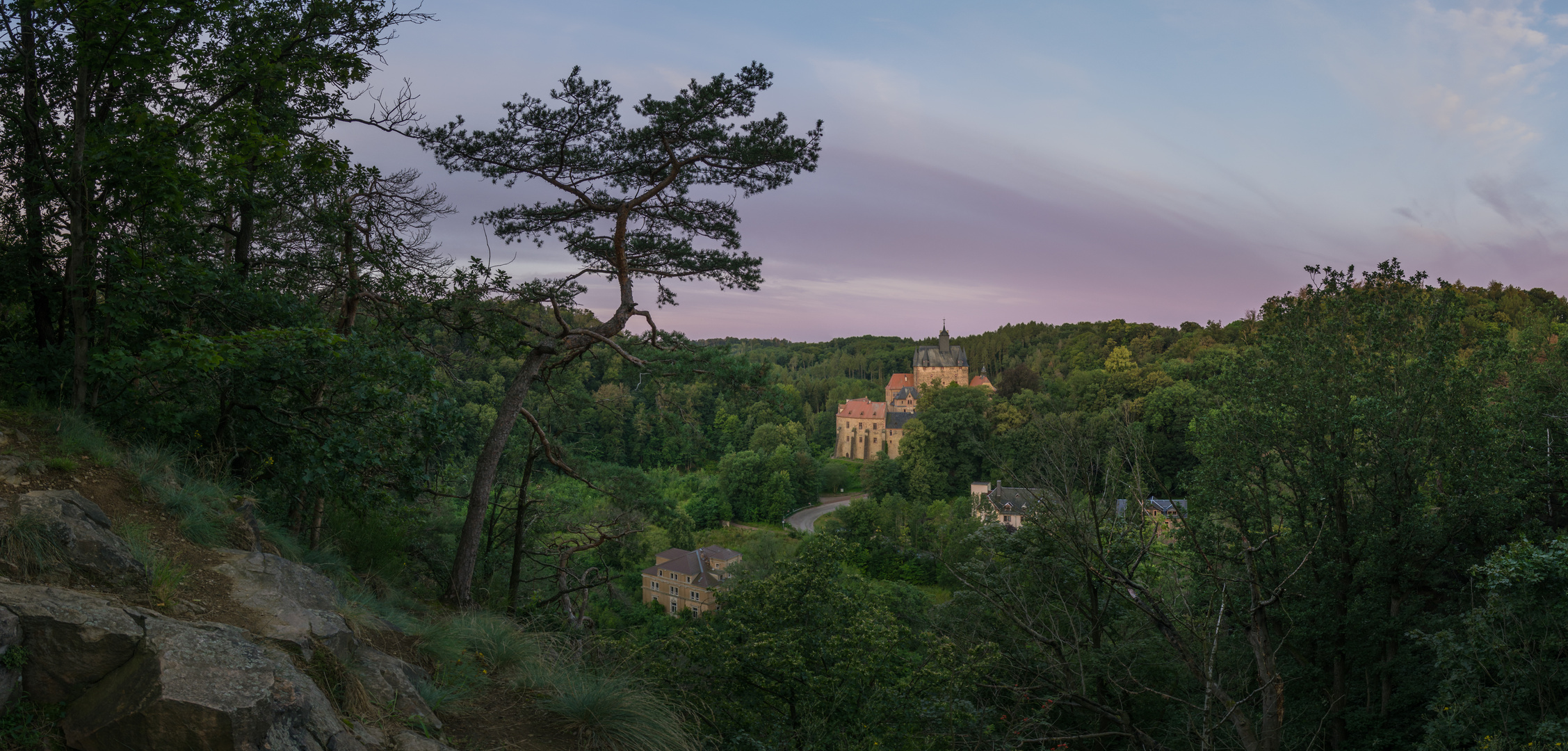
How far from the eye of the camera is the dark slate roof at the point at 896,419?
2837 inches

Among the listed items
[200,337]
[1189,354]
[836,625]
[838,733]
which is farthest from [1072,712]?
[1189,354]

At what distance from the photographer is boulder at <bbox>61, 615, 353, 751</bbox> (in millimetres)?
2555

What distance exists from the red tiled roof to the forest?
193ft

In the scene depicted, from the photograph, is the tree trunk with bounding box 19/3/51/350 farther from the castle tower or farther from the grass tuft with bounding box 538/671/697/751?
the castle tower

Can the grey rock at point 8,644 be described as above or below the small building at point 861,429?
above

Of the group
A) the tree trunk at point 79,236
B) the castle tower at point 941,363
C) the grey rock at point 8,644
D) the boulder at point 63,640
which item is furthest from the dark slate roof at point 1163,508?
the castle tower at point 941,363

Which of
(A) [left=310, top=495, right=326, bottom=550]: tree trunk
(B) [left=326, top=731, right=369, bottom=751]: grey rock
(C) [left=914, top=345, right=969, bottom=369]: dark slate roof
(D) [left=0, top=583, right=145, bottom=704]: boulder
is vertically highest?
(C) [left=914, top=345, right=969, bottom=369]: dark slate roof

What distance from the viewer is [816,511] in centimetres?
5388

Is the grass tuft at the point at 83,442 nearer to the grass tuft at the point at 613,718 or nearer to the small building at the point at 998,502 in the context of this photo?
the grass tuft at the point at 613,718

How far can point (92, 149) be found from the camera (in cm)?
471

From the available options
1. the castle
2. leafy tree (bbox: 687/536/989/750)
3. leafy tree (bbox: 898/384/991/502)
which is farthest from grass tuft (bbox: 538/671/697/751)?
the castle

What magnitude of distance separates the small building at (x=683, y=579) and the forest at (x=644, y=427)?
13047 mm

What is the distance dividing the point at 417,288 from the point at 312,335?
9.36ft

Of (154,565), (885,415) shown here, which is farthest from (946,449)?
(154,565)
